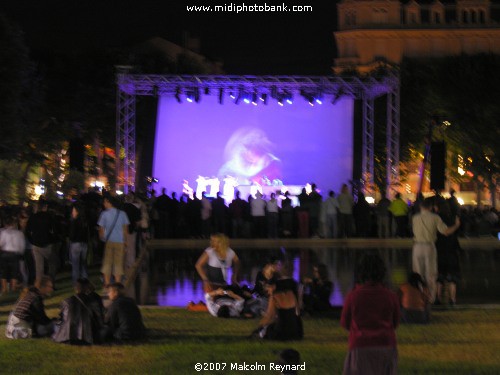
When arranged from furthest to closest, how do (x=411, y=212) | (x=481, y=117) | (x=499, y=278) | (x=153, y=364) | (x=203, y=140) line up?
(x=481, y=117), (x=203, y=140), (x=411, y=212), (x=499, y=278), (x=153, y=364)

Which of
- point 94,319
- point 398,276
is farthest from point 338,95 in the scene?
point 94,319

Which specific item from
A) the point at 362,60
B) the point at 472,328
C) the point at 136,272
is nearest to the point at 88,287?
the point at 472,328

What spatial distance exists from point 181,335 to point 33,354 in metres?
1.81

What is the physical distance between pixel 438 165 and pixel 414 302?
1772 centimetres

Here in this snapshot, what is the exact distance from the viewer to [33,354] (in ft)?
30.5

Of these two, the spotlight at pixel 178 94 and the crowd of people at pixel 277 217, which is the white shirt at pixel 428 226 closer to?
the crowd of people at pixel 277 217

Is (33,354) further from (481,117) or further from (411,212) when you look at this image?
(481,117)

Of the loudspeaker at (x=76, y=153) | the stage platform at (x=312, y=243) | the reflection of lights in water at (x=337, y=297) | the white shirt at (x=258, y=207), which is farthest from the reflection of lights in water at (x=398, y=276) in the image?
the loudspeaker at (x=76, y=153)

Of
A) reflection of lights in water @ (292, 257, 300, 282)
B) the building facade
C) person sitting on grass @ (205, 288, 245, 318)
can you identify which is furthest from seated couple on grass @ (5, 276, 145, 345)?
the building facade

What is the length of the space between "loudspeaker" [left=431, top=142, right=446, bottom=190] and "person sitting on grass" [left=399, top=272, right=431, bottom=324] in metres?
17.2

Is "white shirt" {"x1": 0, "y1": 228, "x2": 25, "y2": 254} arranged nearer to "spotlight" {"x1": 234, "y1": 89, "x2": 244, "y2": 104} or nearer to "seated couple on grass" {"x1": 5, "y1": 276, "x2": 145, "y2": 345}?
"seated couple on grass" {"x1": 5, "y1": 276, "x2": 145, "y2": 345}

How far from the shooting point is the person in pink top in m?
6.00

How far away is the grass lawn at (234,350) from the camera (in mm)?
8719

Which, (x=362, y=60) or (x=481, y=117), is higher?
(x=362, y=60)
